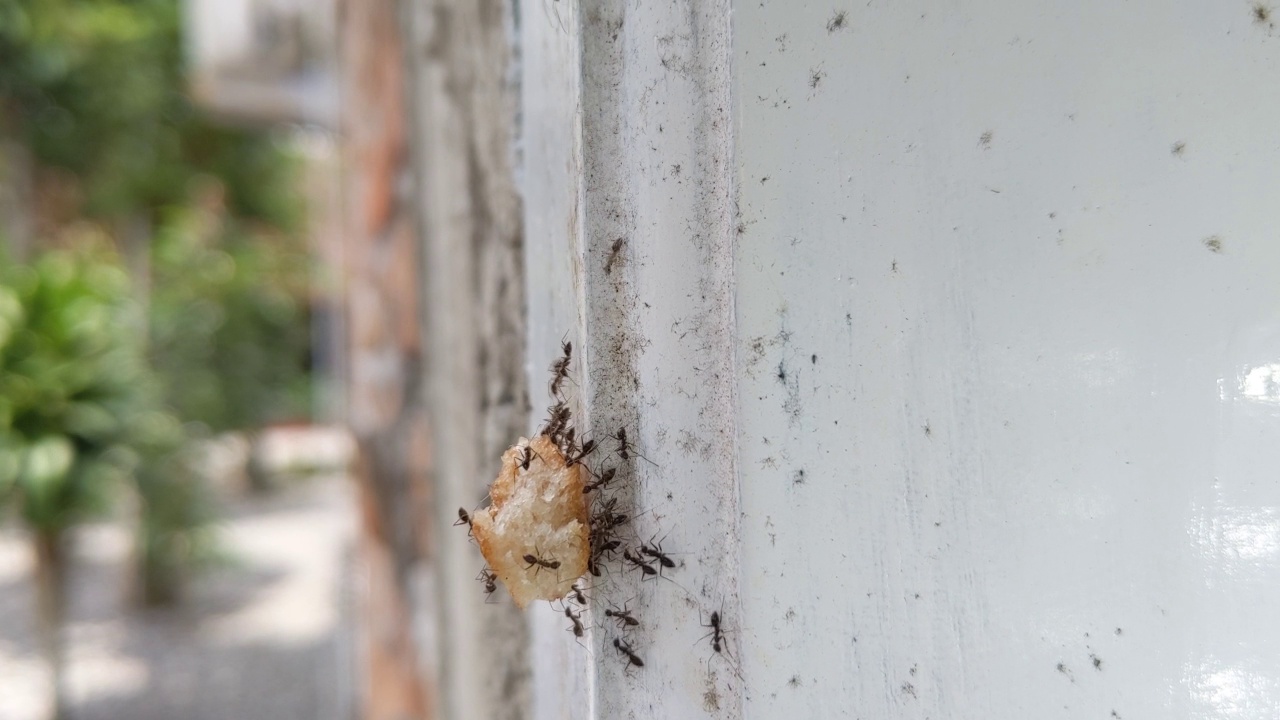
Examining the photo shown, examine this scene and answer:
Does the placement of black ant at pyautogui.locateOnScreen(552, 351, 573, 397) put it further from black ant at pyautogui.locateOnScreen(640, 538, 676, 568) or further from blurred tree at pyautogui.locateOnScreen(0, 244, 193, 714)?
blurred tree at pyautogui.locateOnScreen(0, 244, 193, 714)

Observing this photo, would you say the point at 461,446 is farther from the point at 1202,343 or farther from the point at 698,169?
the point at 1202,343

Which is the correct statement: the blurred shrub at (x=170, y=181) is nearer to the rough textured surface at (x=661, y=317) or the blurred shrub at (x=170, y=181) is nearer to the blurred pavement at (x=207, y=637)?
the blurred pavement at (x=207, y=637)

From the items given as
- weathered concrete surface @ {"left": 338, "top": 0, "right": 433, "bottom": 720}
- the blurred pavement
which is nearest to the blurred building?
weathered concrete surface @ {"left": 338, "top": 0, "right": 433, "bottom": 720}

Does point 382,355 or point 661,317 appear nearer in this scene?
point 661,317

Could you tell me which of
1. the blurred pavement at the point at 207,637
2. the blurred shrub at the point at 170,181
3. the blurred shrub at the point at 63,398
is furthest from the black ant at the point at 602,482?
the blurred shrub at the point at 170,181

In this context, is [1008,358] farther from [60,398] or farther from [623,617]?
[60,398]

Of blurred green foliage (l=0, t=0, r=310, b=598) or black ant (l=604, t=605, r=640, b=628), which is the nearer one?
black ant (l=604, t=605, r=640, b=628)

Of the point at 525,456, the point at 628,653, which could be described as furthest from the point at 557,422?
the point at 628,653
